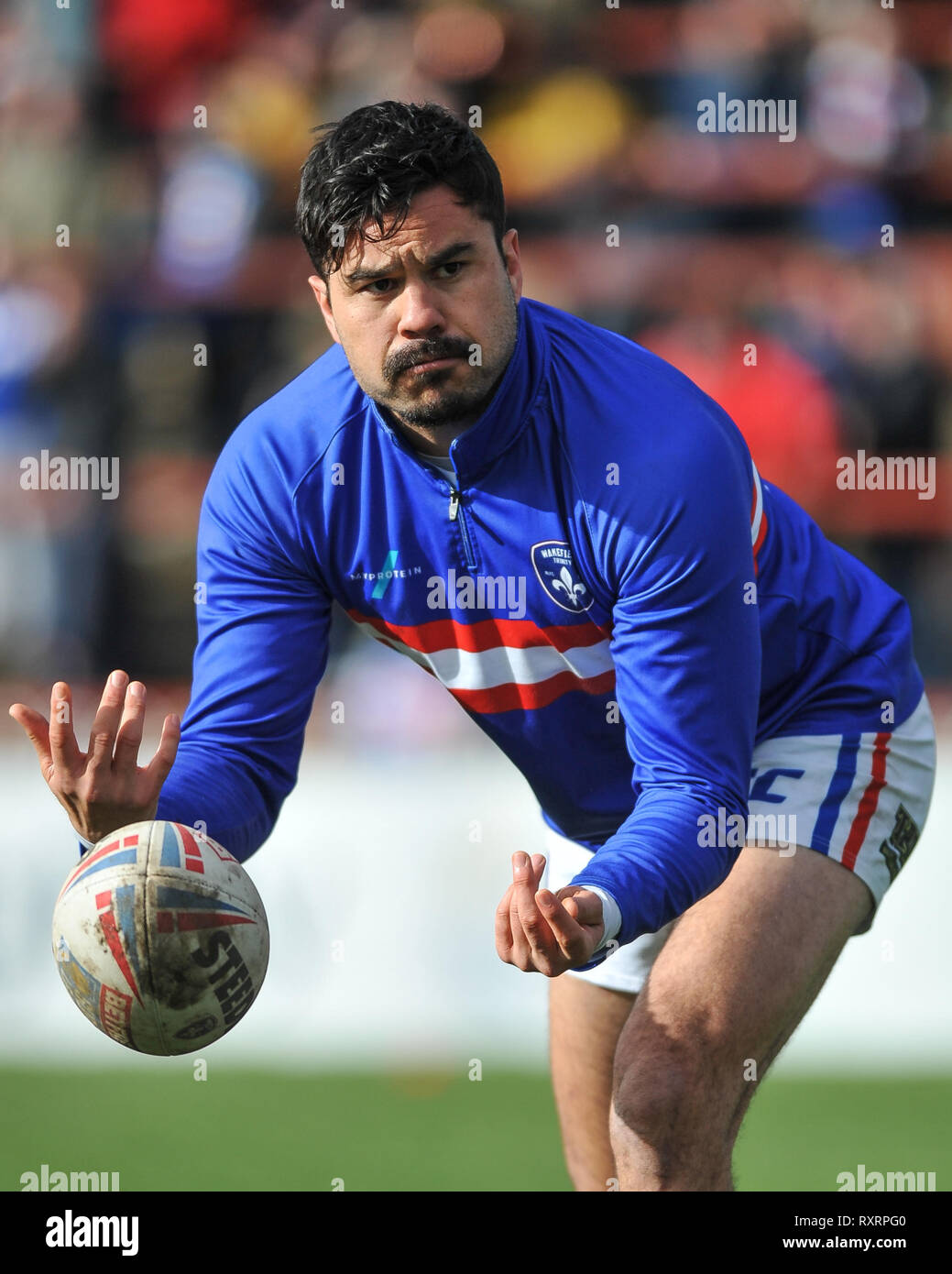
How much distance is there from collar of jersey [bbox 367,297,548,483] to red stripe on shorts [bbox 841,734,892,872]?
123 cm

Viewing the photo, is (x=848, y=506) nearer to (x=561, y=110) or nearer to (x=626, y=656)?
(x=561, y=110)

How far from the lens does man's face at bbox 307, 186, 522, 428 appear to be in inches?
150

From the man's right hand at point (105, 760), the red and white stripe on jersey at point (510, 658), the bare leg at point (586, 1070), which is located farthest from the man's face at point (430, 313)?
the bare leg at point (586, 1070)

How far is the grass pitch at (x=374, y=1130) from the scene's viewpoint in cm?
644

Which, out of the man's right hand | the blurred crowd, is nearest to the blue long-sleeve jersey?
the man's right hand

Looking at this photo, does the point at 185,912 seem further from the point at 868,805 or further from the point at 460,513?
the point at 868,805

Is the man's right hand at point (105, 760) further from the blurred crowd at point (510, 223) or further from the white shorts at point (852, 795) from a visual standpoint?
the blurred crowd at point (510, 223)

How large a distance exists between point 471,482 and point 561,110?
6.22 metres

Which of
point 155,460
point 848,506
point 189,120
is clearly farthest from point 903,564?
point 189,120

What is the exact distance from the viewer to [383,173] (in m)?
3.84

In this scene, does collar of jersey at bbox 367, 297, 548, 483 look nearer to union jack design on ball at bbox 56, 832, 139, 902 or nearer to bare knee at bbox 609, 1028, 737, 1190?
union jack design on ball at bbox 56, 832, 139, 902

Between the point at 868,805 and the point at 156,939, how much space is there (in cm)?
175

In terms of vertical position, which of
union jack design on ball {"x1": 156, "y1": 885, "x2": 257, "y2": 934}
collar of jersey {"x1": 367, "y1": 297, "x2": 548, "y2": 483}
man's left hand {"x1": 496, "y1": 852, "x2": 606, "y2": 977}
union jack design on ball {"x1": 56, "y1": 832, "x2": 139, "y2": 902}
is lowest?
man's left hand {"x1": 496, "y1": 852, "x2": 606, "y2": 977}

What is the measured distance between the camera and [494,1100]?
7.53 metres
